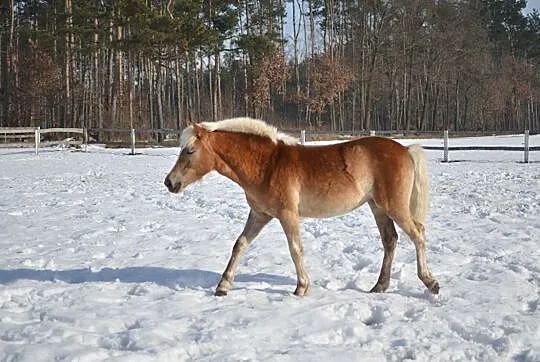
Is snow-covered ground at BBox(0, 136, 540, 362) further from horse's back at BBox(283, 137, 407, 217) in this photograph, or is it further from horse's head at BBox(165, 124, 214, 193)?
horse's head at BBox(165, 124, 214, 193)

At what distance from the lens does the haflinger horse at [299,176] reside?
427cm

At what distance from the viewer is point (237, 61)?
172ft

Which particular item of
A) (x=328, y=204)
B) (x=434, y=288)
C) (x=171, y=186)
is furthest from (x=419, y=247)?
(x=171, y=186)

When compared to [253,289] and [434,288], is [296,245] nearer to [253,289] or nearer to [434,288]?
[253,289]

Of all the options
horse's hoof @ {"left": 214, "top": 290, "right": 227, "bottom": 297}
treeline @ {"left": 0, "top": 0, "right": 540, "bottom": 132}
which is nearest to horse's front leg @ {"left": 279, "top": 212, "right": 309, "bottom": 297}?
horse's hoof @ {"left": 214, "top": 290, "right": 227, "bottom": 297}

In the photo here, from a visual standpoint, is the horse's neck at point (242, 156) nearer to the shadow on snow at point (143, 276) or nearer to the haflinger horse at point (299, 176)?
the haflinger horse at point (299, 176)

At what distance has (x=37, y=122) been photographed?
3469 cm

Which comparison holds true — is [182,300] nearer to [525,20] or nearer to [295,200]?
[295,200]

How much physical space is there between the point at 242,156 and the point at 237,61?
49.8 meters

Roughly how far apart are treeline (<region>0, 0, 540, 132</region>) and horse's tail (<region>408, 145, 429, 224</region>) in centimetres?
2514

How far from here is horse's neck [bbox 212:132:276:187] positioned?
436 centimetres

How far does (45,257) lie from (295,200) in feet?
10.3

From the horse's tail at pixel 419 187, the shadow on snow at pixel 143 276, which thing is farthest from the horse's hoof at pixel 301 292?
the horse's tail at pixel 419 187

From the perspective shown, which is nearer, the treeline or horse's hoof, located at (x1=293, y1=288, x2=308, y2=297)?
horse's hoof, located at (x1=293, y1=288, x2=308, y2=297)
